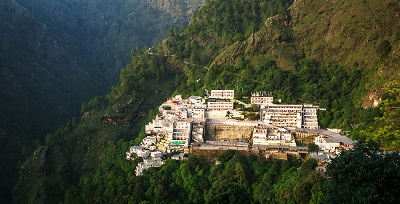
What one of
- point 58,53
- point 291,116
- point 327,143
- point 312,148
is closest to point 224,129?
point 291,116

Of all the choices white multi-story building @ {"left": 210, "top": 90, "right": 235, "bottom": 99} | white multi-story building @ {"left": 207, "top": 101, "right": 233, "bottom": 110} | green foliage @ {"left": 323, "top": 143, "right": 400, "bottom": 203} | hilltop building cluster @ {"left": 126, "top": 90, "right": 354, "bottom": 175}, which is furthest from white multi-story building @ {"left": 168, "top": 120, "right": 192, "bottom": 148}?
green foliage @ {"left": 323, "top": 143, "right": 400, "bottom": 203}

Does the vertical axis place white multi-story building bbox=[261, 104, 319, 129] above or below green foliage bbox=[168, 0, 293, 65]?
below

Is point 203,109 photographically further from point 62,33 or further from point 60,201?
point 62,33

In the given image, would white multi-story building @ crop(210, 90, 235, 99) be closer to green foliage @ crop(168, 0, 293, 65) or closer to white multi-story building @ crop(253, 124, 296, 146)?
white multi-story building @ crop(253, 124, 296, 146)

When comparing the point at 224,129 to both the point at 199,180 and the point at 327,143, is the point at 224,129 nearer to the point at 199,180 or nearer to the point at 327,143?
the point at 199,180

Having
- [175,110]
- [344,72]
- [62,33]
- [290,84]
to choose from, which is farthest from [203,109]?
[62,33]

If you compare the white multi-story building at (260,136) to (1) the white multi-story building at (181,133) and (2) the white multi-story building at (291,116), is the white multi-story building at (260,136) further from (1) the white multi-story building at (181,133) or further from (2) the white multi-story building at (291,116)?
(1) the white multi-story building at (181,133)

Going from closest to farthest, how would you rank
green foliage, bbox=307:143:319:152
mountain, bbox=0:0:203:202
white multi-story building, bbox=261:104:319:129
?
green foliage, bbox=307:143:319:152 < white multi-story building, bbox=261:104:319:129 < mountain, bbox=0:0:203:202
